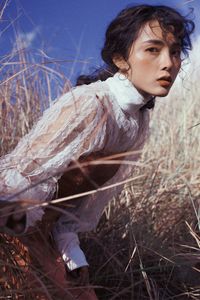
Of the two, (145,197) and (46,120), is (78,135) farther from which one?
(145,197)

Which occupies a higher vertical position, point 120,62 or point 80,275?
point 120,62

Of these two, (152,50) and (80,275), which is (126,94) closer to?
(152,50)

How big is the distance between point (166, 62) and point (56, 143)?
0.36 meters

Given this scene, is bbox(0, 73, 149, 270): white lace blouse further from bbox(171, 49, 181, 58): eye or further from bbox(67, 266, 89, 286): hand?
bbox(171, 49, 181, 58): eye

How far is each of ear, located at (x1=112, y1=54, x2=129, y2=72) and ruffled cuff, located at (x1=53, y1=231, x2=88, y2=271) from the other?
16.7 inches

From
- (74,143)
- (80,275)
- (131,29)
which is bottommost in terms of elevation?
(80,275)

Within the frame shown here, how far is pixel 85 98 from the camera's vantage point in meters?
1.24

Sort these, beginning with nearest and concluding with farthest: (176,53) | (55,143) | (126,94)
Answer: (55,143), (126,94), (176,53)

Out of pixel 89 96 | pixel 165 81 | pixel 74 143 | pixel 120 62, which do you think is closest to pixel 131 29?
pixel 120 62

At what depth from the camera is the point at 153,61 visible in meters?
1.36

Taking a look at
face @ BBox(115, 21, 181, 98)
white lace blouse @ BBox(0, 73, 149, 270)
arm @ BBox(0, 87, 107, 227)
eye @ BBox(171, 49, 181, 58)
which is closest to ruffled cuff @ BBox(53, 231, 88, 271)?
white lace blouse @ BBox(0, 73, 149, 270)

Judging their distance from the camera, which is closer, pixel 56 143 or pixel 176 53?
pixel 56 143

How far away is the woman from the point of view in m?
1.14

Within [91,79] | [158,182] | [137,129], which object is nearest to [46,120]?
[137,129]
